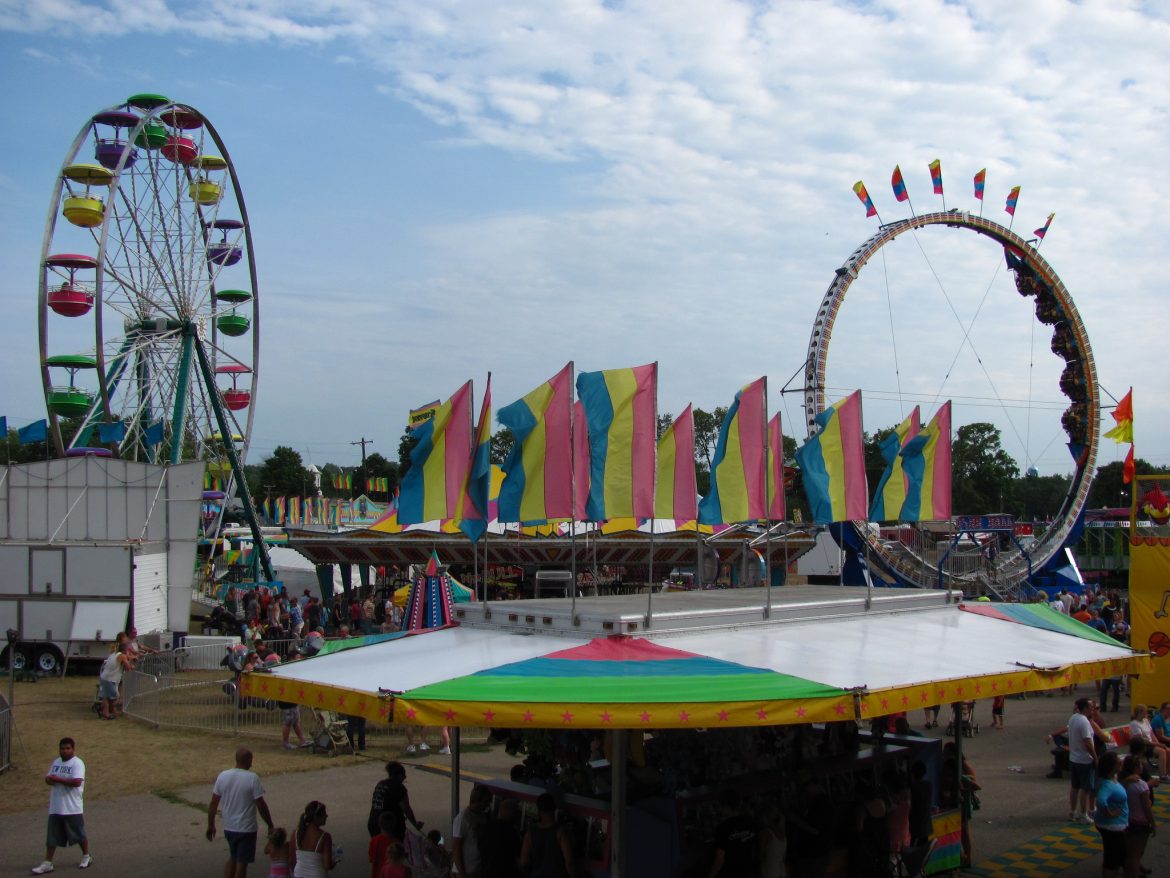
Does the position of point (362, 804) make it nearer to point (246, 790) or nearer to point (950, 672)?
point (246, 790)

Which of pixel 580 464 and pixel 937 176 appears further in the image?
pixel 937 176

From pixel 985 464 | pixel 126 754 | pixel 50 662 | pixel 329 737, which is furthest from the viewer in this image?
pixel 985 464

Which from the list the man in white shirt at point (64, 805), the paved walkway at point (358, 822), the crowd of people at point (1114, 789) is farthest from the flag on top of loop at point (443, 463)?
the crowd of people at point (1114, 789)

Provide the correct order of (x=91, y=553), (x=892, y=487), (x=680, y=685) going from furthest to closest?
(x=91, y=553) < (x=892, y=487) < (x=680, y=685)

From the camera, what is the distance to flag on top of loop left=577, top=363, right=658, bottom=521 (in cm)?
912

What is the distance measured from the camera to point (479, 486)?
30.4 ft

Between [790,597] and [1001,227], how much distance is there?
1193 inches

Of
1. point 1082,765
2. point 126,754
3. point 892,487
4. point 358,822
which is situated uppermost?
point 892,487

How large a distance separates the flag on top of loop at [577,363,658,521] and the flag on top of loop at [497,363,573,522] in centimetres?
23

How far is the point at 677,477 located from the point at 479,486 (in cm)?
198

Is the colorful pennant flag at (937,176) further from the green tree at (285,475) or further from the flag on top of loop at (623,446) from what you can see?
the green tree at (285,475)

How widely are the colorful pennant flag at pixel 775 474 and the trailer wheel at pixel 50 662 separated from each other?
55.6 ft

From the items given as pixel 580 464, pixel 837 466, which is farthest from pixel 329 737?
pixel 837 466

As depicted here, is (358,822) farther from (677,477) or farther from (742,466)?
(742,466)
